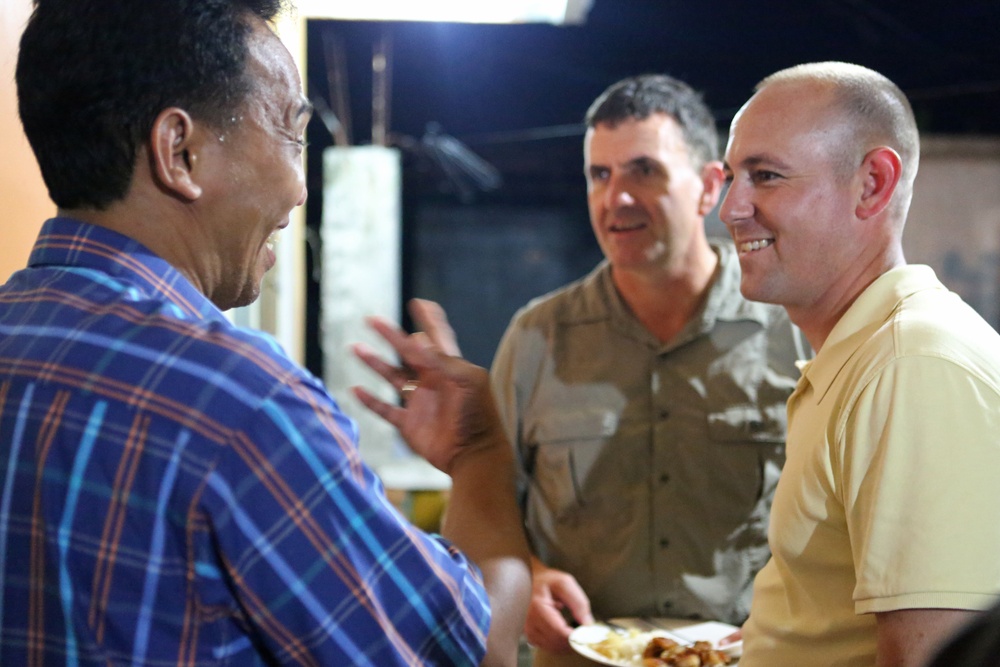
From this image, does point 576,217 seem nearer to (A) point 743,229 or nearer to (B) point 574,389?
(B) point 574,389

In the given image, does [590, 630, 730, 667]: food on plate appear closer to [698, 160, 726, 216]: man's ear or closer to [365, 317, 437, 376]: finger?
[365, 317, 437, 376]: finger

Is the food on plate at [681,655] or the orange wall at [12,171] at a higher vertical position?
the orange wall at [12,171]

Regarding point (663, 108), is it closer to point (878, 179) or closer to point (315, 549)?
point (878, 179)

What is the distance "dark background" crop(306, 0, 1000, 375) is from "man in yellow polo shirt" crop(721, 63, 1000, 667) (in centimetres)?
526

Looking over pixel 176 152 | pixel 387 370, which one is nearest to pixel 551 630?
pixel 387 370

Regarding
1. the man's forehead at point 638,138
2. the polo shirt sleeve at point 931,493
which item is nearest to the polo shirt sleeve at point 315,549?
the polo shirt sleeve at point 931,493

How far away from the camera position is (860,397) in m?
1.25

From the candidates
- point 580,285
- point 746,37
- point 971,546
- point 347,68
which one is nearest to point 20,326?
point 971,546

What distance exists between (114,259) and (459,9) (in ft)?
8.09

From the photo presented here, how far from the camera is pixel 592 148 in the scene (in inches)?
96.1

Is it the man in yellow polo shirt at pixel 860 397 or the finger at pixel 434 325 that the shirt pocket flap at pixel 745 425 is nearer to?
the man in yellow polo shirt at pixel 860 397

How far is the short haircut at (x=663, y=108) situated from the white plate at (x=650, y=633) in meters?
1.16

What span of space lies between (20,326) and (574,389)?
1.59 meters

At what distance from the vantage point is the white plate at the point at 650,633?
183 centimetres
